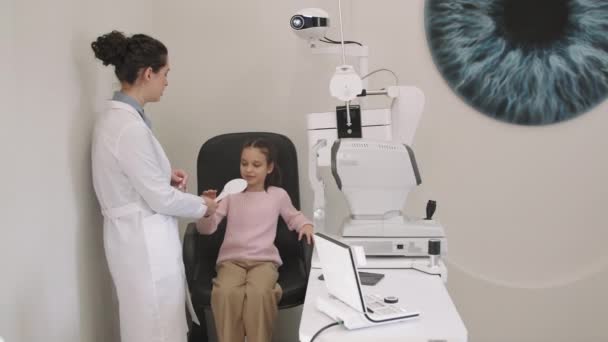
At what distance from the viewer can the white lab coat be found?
1827mm

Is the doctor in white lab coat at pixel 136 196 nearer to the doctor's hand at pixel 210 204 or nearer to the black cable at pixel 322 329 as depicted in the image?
the doctor's hand at pixel 210 204

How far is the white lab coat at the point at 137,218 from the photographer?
1827 mm

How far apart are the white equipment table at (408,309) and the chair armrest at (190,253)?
2.18 feet

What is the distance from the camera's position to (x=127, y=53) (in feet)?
6.14

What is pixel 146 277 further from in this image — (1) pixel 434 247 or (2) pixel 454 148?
(2) pixel 454 148

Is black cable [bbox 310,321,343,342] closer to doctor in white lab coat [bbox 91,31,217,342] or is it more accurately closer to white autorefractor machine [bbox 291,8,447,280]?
white autorefractor machine [bbox 291,8,447,280]

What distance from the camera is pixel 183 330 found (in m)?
2.00

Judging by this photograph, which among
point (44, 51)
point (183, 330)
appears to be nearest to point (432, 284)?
point (183, 330)

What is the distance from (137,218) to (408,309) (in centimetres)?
90

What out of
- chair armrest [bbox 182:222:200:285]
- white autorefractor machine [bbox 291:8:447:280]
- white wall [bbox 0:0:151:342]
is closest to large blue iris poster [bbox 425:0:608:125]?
white autorefractor machine [bbox 291:8:447:280]

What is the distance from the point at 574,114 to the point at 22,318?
2.32 meters

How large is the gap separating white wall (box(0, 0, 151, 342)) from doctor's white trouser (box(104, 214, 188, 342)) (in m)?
0.15

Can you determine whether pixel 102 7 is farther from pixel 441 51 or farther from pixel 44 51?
pixel 441 51

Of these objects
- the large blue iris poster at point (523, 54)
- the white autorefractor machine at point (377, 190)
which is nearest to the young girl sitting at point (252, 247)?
the white autorefractor machine at point (377, 190)
